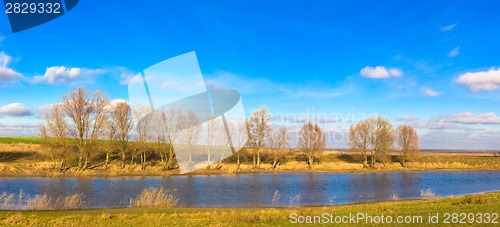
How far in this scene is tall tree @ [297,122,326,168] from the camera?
2397 inches

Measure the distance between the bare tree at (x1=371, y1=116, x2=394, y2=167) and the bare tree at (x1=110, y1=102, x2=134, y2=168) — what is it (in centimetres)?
4925

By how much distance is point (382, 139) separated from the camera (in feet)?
205

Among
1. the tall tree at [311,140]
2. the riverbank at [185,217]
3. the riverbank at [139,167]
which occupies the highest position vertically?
the tall tree at [311,140]

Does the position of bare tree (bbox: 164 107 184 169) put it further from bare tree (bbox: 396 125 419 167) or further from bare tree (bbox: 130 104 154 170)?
bare tree (bbox: 396 125 419 167)

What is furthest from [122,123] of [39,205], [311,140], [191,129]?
[311,140]

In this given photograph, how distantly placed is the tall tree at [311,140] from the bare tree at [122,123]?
34.2 metres

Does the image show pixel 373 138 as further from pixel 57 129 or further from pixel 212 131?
pixel 57 129

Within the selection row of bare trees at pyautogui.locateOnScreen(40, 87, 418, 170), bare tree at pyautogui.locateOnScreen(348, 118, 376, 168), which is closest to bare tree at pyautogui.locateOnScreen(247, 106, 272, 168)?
row of bare trees at pyautogui.locateOnScreen(40, 87, 418, 170)

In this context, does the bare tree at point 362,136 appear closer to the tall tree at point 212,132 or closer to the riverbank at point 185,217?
the tall tree at point 212,132

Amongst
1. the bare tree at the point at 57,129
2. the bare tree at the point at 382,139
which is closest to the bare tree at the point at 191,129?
the bare tree at the point at 57,129

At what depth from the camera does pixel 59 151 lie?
43719mm

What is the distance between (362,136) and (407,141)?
1266 cm

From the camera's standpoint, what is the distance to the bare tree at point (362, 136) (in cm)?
6253

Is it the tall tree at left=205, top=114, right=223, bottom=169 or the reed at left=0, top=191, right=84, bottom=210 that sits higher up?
the tall tree at left=205, top=114, right=223, bottom=169
